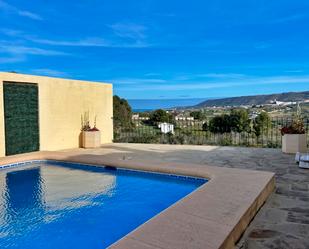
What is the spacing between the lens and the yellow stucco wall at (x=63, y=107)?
29.1ft

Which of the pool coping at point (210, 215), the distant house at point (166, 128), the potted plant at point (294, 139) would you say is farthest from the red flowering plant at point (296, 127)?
the distant house at point (166, 128)

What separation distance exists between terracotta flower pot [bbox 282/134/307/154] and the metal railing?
0.96 m

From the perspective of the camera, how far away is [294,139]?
7.94 m

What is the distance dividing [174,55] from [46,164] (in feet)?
52.8

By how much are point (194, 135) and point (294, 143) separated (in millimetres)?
3988

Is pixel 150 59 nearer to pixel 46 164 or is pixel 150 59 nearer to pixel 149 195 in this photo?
pixel 46 164

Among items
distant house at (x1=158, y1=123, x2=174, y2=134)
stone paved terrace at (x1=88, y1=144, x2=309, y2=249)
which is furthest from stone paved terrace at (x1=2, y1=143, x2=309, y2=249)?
distant house at (x1=158, y1=123, x2=174, y2=134)

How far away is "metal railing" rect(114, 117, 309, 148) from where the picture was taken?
10258mm

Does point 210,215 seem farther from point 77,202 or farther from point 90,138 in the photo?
point 90,138

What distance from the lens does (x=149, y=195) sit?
5.25 meters

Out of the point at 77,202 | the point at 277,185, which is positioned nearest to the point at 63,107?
the point at 77,202

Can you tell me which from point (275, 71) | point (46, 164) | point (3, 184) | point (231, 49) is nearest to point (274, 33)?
point (231, 49)

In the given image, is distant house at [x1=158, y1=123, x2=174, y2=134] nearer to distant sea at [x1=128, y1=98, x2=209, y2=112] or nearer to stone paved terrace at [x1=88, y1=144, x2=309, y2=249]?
stone paved terrace at [x1=88, y1=144, x2=309, y2=249]

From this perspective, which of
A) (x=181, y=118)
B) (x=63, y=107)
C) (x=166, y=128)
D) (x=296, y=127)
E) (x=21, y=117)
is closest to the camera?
(x=296, y=127)
